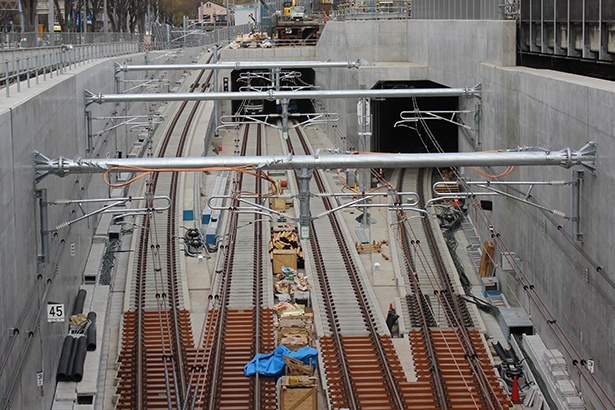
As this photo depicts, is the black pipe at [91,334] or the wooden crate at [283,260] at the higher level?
the wooden crate at [283,260]

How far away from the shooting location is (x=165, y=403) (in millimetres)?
19453

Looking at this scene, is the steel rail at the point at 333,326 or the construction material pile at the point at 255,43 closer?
the steel rail at the point at 333,326

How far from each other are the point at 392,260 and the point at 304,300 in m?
4.31

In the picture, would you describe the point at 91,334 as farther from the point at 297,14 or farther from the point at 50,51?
the point at 297,14

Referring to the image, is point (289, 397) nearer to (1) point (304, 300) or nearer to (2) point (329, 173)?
(1) point (304, 300)

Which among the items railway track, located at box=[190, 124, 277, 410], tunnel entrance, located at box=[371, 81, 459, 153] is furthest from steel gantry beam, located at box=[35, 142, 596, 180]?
tunnel entrance, located at box=[371, 81, 459, 153]

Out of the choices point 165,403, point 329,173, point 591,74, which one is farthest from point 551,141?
point 329,173

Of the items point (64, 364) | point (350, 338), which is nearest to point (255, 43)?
point (350, 338)

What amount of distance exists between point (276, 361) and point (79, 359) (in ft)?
12.1

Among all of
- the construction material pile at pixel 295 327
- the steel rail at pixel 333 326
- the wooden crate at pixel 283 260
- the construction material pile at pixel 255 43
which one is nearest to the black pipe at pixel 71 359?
the construction material pile at pixel 295 327

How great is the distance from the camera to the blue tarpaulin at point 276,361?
66.1 ft

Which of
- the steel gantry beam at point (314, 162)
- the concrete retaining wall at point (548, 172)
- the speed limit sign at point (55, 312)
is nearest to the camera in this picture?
the steel gantry beam at point (314, 162)

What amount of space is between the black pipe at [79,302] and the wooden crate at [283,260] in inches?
207

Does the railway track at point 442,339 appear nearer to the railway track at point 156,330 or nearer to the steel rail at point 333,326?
the steel rail at point 333,326
